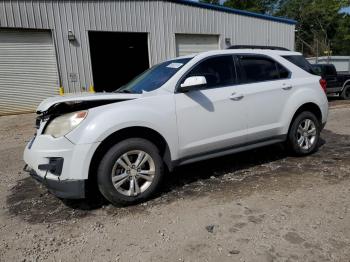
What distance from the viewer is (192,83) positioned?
13.1ft

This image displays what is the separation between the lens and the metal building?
12.0 metres

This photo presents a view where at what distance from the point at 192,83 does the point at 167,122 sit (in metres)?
0.57

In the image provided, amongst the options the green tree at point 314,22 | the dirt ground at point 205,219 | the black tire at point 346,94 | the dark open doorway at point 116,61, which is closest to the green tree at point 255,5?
the green tree at point 314,22

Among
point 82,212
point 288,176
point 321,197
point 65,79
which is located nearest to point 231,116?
point 288,176

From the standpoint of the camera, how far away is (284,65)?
5.10 m

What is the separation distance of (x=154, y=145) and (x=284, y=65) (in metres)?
2.57

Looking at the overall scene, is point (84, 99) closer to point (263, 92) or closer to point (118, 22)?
point (263, 92)

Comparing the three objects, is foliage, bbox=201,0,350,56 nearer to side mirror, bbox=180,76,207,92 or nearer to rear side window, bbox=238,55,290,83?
rear side window, bbox=238,55,290,83

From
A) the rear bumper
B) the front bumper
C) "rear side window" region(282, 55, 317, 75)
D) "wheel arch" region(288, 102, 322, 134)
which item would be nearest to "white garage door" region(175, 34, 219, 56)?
"rear side window" region(282, 55, 317, 75)

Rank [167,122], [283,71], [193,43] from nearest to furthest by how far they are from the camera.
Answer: [167,122] → [283,71] → [193,43]

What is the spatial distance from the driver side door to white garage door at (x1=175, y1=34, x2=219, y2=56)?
36.6 ft

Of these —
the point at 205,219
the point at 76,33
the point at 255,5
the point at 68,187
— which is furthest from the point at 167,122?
the point at 255,5

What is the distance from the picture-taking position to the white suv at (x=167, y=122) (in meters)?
3.52

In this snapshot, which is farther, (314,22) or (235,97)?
(314,22)
